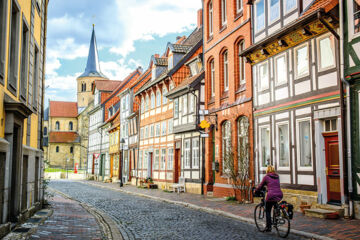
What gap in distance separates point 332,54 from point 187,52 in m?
17.2

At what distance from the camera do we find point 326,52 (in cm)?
1411

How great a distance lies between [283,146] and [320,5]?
17.5 feet

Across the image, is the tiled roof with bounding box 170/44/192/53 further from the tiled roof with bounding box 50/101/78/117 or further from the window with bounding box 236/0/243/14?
the tiled roof with bounding box 50/101/78/117

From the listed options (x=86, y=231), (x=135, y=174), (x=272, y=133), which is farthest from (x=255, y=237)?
(x=135, y=174)

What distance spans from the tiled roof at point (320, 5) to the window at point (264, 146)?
4.96 metres

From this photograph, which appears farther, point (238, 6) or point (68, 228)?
point (238, 6)

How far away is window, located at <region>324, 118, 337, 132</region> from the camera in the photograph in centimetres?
1377

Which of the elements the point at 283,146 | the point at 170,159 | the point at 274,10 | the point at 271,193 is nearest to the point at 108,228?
the point at 271,193

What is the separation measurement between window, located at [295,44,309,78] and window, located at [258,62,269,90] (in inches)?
85.8

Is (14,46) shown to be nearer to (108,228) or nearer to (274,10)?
(108,228)

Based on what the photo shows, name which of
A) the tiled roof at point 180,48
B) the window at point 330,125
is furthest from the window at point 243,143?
the tiled roof at point 180,48

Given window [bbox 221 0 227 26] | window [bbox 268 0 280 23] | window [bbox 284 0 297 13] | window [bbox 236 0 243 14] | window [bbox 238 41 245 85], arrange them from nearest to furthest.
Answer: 1. window [bbox 284 0 297 13]
2. window [bbox 268 0 280 23]
3. window [bbox 238 41 245 85]
4. window [bbox 236 0 243 14]
5. window [bbox 221 0 227 26]

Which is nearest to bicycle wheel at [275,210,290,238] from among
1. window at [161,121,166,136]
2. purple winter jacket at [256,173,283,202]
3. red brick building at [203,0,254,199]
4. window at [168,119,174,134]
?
purple winter jacket at [256,173,283,202]

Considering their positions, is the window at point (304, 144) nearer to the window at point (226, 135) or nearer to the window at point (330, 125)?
the window at point (330, 125)
